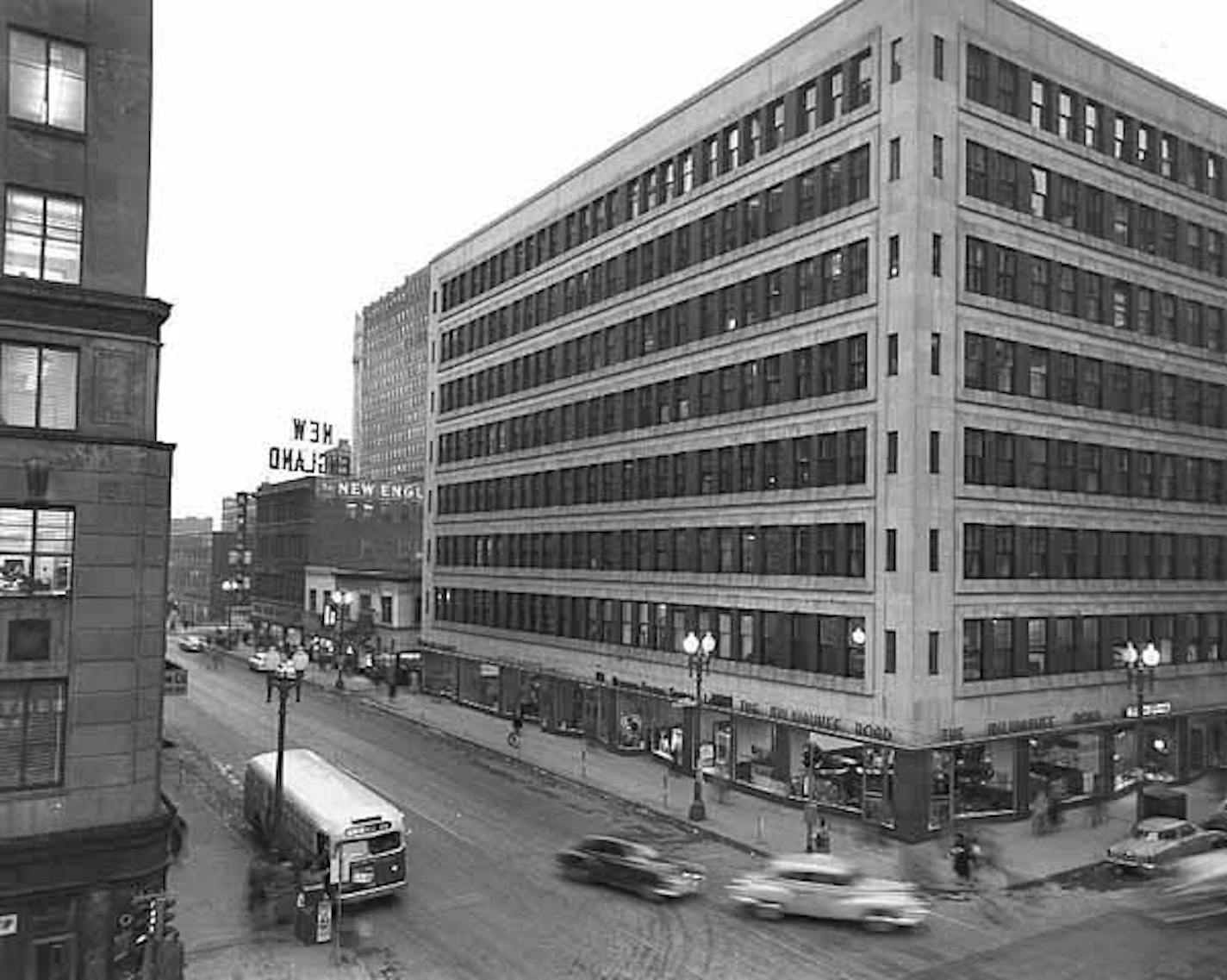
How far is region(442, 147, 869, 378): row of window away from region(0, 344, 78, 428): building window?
27.3 m

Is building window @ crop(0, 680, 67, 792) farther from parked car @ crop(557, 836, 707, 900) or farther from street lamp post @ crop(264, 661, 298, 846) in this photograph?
parked car @ crop(557, 836, 707, 900)

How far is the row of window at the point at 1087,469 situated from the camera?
37.2m

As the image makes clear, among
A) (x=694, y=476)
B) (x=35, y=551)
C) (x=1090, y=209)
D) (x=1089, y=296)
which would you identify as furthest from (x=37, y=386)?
(x=1090, y=209)

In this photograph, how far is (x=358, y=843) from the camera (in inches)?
994

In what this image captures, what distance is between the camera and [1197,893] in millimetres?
26906

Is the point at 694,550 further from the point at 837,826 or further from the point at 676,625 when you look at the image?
the point at 837,826

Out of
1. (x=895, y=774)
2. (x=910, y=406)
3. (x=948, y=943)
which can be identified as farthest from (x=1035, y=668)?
(x=948, y=943)

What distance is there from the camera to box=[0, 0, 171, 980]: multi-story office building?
19.3 metres

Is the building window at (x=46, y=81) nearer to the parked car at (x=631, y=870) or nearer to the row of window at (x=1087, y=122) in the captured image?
the parked car at (x=631, y=870)

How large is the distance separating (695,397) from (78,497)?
29909 millimetres

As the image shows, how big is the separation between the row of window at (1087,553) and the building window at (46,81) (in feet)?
94.6

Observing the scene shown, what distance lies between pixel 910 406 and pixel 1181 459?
17592mm

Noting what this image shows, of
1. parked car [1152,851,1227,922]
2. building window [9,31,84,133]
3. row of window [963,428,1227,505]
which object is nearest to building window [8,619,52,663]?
building window [9,31,84,133]

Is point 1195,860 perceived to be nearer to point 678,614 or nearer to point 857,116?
point 678,614
